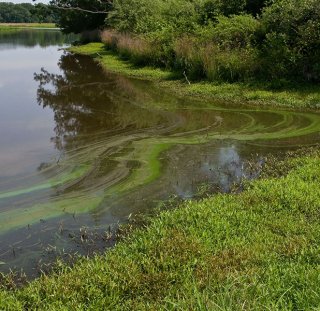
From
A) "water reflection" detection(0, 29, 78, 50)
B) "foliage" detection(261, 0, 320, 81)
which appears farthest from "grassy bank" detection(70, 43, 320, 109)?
"water reflection" detection(0, 29, 78, 50)

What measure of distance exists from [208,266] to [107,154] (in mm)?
4203

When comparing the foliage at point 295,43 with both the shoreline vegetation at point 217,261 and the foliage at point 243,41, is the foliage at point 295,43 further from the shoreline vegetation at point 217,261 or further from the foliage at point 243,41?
the shoreline vegetation at point 217,261

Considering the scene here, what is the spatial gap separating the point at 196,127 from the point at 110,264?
5.87 meters

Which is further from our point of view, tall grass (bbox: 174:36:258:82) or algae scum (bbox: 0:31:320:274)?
tall grass (bbox: 174:36:258:82)

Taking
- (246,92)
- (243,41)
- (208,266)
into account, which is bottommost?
(208,266)

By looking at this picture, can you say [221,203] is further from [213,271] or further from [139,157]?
[139,157]

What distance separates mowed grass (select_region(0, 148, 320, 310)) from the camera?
318 centimetres

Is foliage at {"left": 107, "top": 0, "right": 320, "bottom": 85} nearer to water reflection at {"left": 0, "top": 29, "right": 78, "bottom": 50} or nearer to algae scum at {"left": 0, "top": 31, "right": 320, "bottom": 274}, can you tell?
algae scum at {"left": 0, "top": 31, "right": 320, "bottom": 274}

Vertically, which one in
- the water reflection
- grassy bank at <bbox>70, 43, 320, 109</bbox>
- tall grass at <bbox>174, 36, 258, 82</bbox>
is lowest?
grassy bank at <bbox>70, 43, 320, 109</bbox>

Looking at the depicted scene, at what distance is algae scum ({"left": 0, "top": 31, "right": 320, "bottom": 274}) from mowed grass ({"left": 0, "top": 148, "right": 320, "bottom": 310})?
29.2 inches

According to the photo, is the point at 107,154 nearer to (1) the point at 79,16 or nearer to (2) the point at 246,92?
(2) the point at 246,92

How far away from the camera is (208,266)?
12.5 ft

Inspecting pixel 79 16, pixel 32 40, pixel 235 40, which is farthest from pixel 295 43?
pixel 32 40

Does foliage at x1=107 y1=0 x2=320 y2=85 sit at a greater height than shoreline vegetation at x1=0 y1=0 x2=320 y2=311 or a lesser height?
greater
